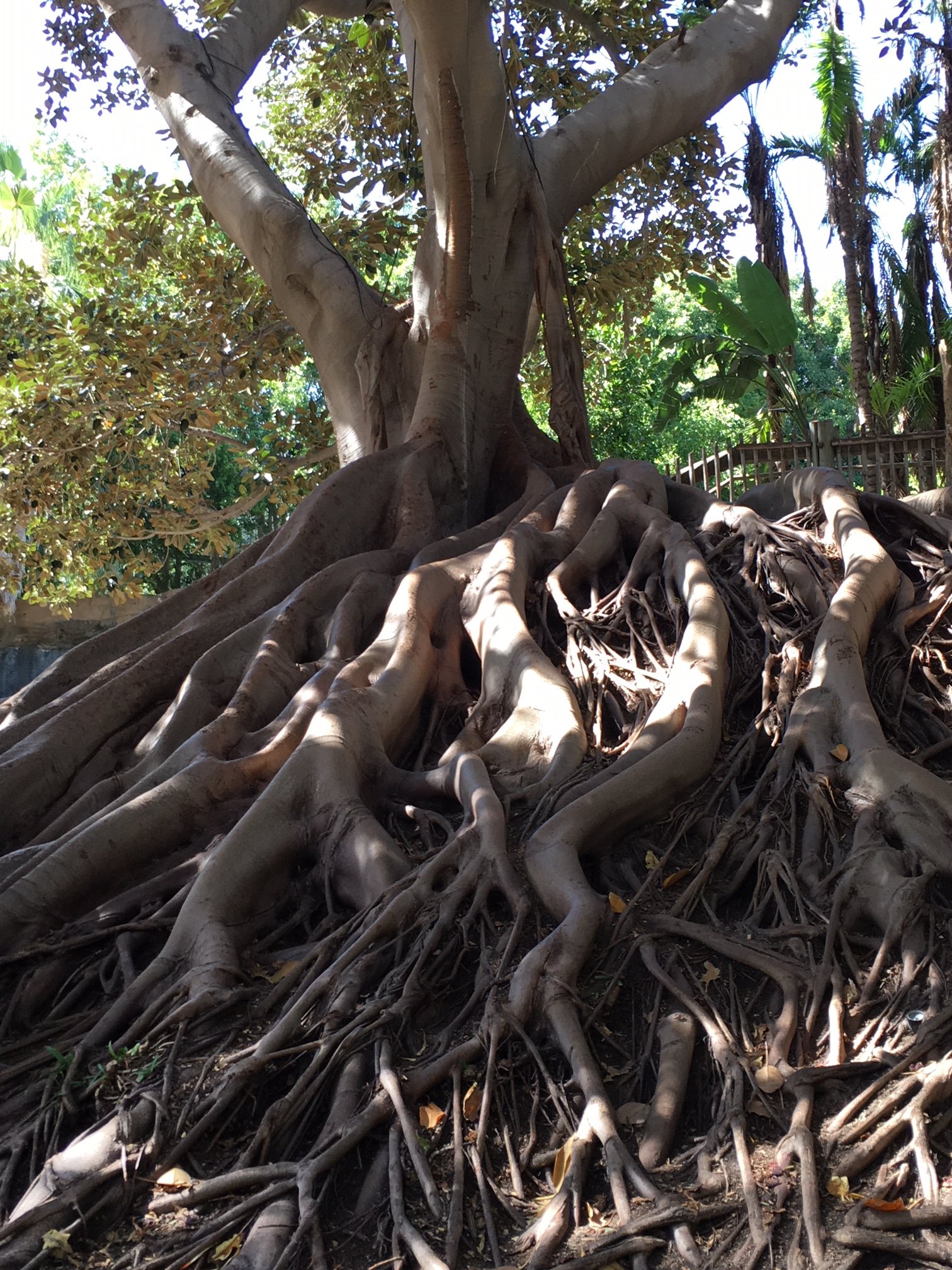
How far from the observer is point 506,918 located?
3117 mm

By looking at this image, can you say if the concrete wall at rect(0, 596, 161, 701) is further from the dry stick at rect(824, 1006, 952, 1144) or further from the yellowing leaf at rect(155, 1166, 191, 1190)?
the dry stick at rect(824, 1006, 952, 1144)

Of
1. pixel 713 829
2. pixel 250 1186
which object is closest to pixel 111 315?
pixel 713 829

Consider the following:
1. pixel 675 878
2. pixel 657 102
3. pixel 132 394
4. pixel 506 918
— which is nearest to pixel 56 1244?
pixel 506 918

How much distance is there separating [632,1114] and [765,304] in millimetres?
11797

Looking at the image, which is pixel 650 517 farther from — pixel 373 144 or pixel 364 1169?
pixel 373 144

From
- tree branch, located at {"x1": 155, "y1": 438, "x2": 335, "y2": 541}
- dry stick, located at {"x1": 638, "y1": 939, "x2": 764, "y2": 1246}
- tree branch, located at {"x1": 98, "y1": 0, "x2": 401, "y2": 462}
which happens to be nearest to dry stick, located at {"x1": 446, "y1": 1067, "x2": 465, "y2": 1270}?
dry stick, located at {"x1": 638, "y1": 939, "x2": 764, "y2": 1246}

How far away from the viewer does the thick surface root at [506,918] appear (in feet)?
7.56

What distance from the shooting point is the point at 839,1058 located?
2.53 m

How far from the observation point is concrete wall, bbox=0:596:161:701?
18156 mm

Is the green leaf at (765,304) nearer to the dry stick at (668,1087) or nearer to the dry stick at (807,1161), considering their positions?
the dry stick at (668,1087)

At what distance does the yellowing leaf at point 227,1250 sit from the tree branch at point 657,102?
579cm

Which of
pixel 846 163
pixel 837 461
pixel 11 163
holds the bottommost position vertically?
pixel 837 461

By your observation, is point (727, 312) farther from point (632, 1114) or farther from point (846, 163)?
point (632, 1114)

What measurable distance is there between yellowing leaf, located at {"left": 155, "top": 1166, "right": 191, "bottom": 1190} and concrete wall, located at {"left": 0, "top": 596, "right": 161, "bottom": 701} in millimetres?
16393
